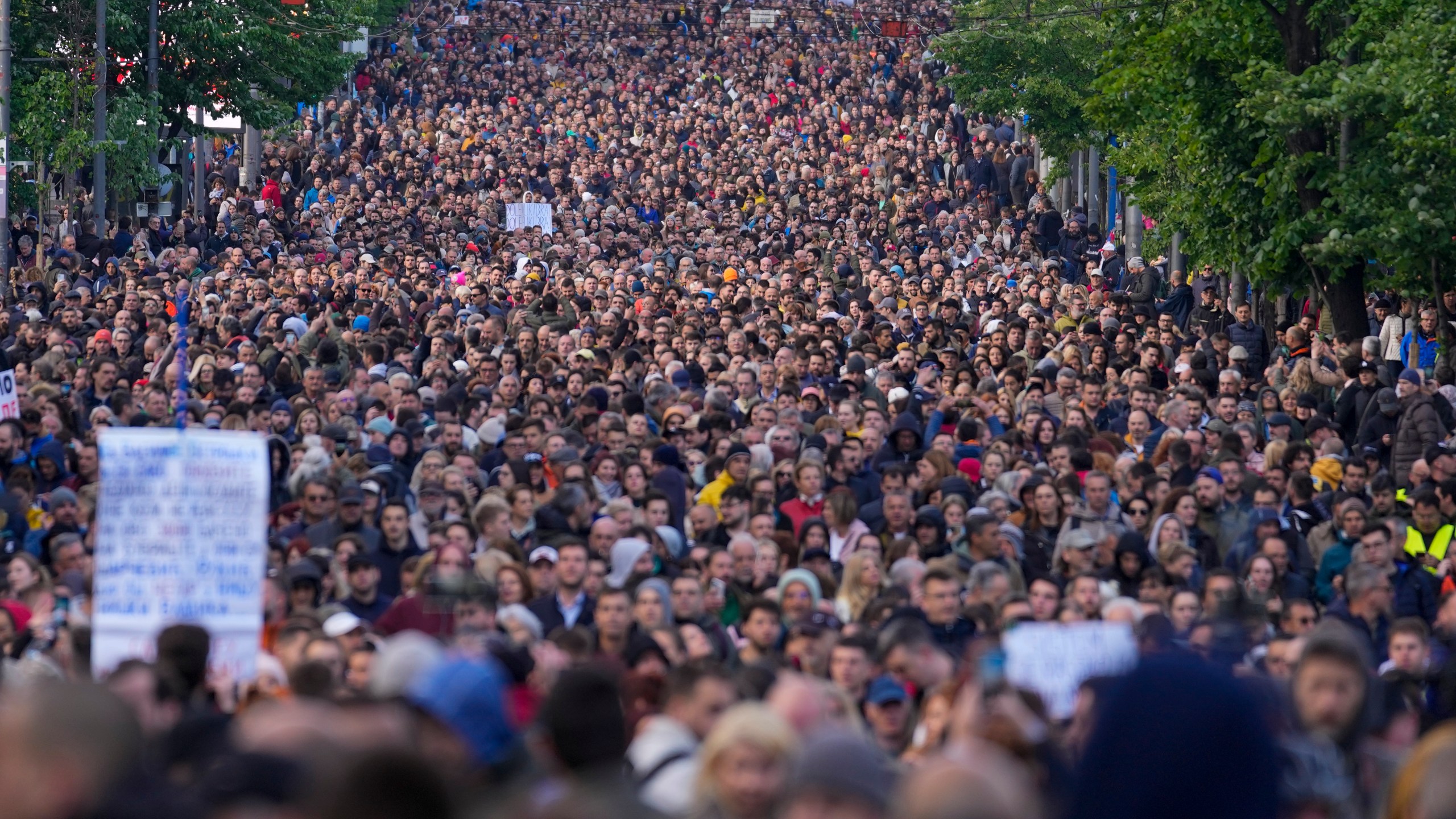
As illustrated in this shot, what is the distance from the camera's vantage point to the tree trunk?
23.4 meters

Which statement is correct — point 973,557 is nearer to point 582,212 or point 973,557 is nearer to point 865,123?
point 582,212

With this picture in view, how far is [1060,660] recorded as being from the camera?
7.79m

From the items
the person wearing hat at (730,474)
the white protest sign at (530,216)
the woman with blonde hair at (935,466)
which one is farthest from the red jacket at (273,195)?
the woman with blonde hair at (935,466)

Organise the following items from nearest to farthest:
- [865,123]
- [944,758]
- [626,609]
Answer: [944,758] → [626,609] → [865,123]

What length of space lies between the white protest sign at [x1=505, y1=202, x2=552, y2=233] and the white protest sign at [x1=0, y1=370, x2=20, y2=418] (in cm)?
2098

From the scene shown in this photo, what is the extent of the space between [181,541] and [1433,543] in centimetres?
841

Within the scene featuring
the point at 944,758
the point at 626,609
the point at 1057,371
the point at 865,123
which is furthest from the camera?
the point at 865,123

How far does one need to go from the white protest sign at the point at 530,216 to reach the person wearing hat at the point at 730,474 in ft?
72.0

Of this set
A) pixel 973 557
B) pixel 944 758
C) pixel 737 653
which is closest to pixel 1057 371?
pixel 973 557

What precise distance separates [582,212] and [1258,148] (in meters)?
19.8

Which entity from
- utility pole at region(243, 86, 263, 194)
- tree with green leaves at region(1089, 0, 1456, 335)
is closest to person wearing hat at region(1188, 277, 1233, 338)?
tree with green leaves at region(1089, 0, 1456, 335)

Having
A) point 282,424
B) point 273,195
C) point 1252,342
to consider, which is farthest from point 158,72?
point 282,424

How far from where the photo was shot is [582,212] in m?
41.7

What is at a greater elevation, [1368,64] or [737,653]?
[1368,64]
